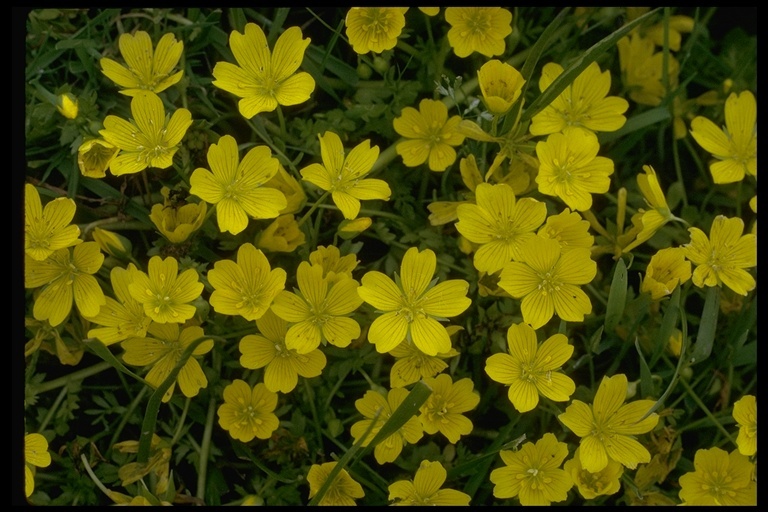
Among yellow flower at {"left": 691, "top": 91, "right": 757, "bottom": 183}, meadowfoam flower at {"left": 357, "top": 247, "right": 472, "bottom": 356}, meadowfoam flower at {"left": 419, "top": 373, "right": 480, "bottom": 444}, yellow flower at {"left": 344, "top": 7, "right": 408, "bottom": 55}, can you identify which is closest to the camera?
meadowfoam flower at {"left": 357, "top": 247, "right": 472, "bottom": 356}

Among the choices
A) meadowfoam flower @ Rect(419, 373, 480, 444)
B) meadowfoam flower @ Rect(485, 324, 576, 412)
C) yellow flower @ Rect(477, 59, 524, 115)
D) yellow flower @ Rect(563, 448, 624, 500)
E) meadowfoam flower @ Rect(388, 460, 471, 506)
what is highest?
yellow flower @ Rect(477, 59, 524, 115)

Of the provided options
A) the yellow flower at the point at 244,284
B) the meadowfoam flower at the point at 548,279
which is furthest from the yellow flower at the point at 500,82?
the yellow flower at the point at 244,284

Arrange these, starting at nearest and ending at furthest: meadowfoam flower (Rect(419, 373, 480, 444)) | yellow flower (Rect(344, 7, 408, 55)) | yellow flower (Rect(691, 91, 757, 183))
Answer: meadowfoam flower (Rect(419, 373, 480, 444)) < yellow flower (Rect(344, 7, 408, 55)) < yellow flower (Rect(691, 91, 757, 183))

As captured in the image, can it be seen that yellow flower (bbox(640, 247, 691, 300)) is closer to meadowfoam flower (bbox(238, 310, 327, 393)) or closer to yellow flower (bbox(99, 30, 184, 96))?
meadowfoam flower (bbox(238, 310, 327, 393))

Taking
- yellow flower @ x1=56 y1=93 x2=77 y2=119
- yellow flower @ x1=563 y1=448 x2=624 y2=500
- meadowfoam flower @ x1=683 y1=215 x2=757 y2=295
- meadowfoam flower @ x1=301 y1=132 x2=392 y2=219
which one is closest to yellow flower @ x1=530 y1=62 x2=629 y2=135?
meadowfoam flower @ x1=683 y1=215 x2=757 y2=295

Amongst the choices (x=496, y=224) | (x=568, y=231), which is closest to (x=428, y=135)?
(x=496, y=224)
